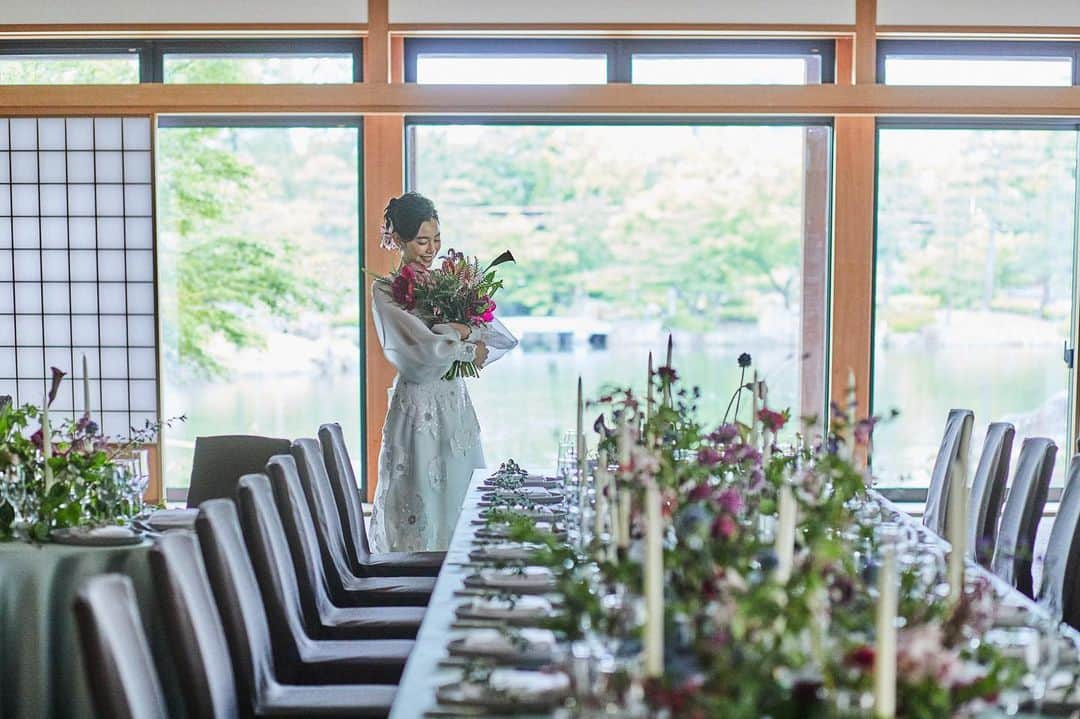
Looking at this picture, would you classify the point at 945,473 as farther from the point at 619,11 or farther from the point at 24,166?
the point at 24,166

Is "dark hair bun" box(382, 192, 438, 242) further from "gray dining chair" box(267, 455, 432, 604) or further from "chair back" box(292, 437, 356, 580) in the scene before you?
"gray dining chair" box(267, 455, 432, 604)

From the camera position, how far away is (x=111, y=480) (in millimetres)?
3375

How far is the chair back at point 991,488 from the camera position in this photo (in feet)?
Answer: 12.3

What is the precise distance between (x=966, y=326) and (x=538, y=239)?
2.28 metres

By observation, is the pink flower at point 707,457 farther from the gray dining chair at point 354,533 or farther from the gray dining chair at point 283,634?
the gray dining chair at point 354,533

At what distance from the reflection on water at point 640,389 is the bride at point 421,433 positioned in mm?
1812

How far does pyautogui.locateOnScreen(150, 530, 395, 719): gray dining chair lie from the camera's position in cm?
218

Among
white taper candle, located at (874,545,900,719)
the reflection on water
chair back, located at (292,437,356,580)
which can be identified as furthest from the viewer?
the reflection on water

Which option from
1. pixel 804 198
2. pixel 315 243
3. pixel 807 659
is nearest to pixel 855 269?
pixel 804 198

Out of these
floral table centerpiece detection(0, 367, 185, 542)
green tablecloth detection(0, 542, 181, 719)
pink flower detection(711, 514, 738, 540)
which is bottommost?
green tablecloth detection(0, 542, 181, 719)

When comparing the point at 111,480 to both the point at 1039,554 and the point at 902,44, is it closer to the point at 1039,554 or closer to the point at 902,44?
the point at 1039,554

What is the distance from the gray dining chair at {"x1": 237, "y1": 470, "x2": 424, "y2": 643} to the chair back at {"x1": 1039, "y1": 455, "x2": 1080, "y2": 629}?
162 centimetres

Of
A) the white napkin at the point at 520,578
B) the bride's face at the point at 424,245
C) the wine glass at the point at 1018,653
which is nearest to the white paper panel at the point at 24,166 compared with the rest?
the bride's face at the point at 424,245

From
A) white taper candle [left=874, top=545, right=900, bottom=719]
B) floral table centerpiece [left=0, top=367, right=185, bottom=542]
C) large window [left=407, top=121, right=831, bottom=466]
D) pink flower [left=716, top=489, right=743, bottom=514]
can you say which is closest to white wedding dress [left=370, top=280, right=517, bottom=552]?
floral table centerpiece [left=0, top=367, right=185, bottom=542]
